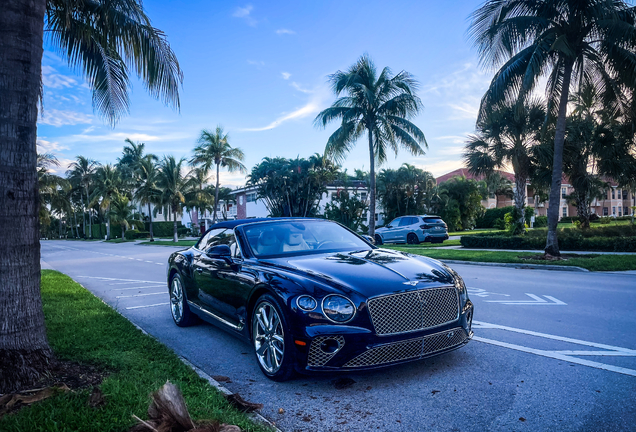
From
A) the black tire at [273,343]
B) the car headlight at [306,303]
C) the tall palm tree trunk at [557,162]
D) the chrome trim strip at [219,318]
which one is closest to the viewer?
the car headlight at [306,303]

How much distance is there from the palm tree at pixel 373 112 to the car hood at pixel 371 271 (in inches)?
754

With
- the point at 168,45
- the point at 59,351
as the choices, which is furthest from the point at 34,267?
the point at 168,45

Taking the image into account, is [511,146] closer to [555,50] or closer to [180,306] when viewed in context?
[555,50]

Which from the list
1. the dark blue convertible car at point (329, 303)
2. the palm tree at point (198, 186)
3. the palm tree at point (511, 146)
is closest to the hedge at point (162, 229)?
the palm tree at point (198, 186)

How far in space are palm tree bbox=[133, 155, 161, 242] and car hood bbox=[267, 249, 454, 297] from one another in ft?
140

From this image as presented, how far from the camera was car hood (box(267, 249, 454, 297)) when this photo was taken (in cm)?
395

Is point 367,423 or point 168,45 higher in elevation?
point 168,45

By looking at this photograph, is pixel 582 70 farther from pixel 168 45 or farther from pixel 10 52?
pixel 10 52

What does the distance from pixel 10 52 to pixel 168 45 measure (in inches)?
184

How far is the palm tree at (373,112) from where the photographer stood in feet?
78.5

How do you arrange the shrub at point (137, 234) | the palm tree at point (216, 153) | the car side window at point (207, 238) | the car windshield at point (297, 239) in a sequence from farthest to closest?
the shrub at point (137, 234), the palm tree at point (216, 153), the car side window at point (207, 238), the car windshield at point (297, 239)

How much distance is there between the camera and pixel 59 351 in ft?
15.8

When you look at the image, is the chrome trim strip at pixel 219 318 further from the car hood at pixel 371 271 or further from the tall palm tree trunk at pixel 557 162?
the tall palm tree trunk at pixel 557 162

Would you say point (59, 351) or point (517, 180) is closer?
point (59, 351)
